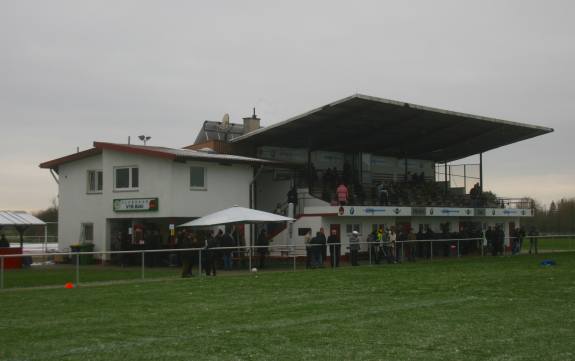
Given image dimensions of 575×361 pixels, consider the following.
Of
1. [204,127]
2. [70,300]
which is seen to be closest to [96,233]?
[204,127]

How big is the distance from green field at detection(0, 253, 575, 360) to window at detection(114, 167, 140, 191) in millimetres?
14044

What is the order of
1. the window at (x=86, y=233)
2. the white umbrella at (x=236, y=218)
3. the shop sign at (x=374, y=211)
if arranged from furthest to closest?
the window at (x=86, y=233) → the shop sign at (x=374, y=211) → the white umbrella at (x=236, y=218)

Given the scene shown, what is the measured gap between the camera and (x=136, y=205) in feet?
112

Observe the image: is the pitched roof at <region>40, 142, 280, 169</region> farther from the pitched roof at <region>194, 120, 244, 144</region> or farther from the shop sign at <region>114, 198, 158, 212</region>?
the pitched roof at <region>194, 120, 244, 144</region>

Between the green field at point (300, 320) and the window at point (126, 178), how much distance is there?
1404 cm

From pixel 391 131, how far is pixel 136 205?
15471 mm

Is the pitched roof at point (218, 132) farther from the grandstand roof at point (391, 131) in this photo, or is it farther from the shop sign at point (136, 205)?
the shop sign at point (136, 205)

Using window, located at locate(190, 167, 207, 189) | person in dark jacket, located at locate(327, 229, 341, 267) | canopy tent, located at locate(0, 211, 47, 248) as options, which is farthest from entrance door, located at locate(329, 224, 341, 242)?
canopy tent, located at locate(0, 211, 47, 248)

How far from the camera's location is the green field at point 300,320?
9922mm

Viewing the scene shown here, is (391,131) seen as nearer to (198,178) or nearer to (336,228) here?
(336,228)

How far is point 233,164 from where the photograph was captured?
35.7 m

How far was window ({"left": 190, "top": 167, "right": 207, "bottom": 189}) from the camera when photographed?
1353 inches

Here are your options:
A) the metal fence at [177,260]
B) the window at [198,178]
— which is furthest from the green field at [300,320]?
the window at [198,178]

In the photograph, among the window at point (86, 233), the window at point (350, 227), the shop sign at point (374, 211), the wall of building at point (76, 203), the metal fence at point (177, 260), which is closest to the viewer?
the metal fence at point (177, 260)
